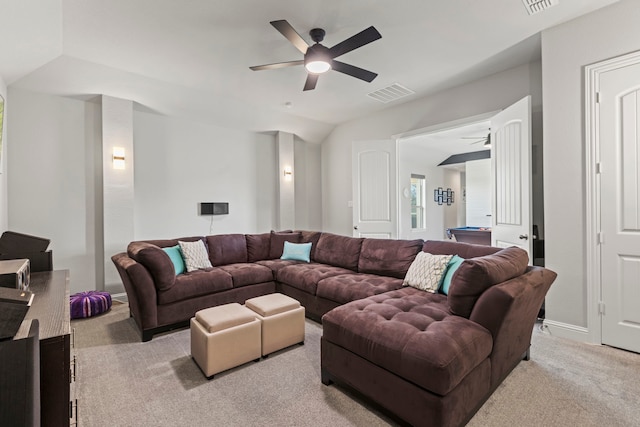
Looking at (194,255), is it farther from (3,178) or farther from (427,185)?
(427,185)

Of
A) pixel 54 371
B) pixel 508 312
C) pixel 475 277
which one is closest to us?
pixel 54 371

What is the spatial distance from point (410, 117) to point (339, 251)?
2.58m

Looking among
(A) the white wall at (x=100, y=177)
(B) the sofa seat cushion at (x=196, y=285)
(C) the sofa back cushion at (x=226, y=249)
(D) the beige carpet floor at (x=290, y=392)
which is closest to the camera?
(D) the beige carpet floor at (x=290, y=392)

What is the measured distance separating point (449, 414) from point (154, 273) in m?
2.68

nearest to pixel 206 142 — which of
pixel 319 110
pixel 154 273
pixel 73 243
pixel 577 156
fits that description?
pixel 319 110

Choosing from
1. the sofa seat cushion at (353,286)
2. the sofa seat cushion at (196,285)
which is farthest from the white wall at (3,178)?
the sofa seat cushion at (353,286)

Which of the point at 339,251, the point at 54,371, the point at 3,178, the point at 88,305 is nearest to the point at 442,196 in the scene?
the point at 339,251

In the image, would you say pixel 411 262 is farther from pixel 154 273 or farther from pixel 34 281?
pixel 34 281

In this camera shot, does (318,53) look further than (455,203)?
No

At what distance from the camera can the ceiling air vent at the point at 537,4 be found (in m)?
2.51

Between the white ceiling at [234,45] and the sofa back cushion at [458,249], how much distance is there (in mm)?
2060

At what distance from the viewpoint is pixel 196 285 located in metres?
3.18

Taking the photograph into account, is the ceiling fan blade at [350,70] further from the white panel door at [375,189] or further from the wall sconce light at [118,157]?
the wall sconce light at [118,157]

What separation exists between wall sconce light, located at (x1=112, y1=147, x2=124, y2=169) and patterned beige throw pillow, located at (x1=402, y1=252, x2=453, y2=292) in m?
3.91
